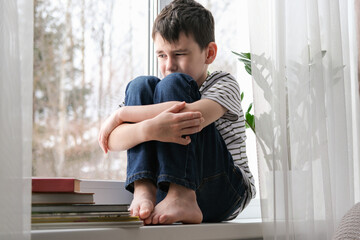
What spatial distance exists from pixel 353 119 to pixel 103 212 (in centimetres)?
82

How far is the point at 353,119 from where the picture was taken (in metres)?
1.40

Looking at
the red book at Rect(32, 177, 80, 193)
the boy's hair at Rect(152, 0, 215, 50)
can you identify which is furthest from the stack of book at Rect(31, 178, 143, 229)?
the boy's hair at Rect(152, 0, 215, 50)

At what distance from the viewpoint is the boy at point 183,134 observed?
1086 millimetres

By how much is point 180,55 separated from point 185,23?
0.09 meters

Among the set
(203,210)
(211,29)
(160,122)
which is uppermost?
(211,29)

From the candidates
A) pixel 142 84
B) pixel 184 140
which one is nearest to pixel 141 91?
pixel 142 84

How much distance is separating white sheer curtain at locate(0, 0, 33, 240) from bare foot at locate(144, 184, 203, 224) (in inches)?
13.9

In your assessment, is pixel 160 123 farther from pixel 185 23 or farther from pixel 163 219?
pixel 185 23

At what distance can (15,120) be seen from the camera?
76 centimetres

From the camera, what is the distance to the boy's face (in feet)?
4.35

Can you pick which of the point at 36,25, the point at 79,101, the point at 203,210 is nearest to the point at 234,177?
the point at 203,210

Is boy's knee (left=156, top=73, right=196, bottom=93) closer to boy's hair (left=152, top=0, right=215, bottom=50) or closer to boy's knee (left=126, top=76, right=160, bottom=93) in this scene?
boy's knee (left=126, top=76, right=160, bottom=93)

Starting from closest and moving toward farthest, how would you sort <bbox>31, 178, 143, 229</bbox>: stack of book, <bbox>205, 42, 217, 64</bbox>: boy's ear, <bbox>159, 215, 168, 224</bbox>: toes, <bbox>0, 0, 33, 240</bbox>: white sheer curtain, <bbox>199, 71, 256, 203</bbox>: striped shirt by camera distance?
<bbox>0, 0, 33, 240</bbox>: white sheer curtain
<bbox>31, 178, 143, 229</bbox>: stack of book
<bbox>159, 215, 168, 224</bbox>: toes
<bbox>199, 71, 256, 203</bbox>: striped shirt
<bbox>205, 42, 217, 64</bbox>: boy's ear

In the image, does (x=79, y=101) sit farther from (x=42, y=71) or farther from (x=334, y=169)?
(x=334, y=169)
